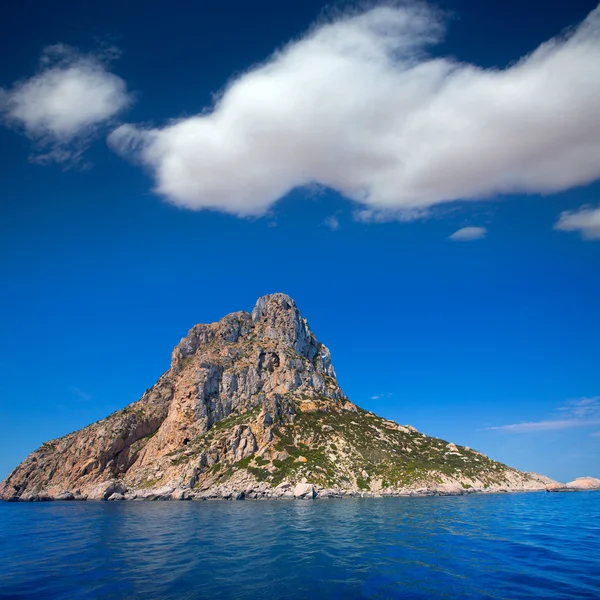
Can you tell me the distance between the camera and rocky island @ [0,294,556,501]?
456ft

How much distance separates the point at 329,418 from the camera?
7072 inches

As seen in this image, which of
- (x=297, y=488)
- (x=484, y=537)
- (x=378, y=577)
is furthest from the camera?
(x=297, y=488)

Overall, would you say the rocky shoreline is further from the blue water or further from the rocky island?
the blue water

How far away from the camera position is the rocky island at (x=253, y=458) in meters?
139

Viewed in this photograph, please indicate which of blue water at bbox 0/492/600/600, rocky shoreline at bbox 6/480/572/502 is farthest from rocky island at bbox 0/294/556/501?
blue water at bbox 0/492/600/600

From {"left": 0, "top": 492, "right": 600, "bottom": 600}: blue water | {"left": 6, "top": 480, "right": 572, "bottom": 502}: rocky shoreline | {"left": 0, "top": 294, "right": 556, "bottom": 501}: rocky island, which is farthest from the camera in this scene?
{"left": 0, "top": 294, "right": 556, "bottom": 501}: rocky island

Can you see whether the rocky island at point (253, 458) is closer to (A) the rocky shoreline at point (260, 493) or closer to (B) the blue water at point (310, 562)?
(A) the rocky shoreline at point (260, 493)

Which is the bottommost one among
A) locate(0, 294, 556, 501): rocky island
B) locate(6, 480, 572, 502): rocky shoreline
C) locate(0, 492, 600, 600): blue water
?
locate(0, 492, 600, 600): blue water

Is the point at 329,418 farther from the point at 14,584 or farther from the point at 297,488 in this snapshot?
the point at 14,584

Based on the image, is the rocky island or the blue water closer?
the blue water

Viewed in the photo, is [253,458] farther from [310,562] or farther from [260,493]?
[310,562]

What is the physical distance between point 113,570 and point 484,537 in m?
35.9

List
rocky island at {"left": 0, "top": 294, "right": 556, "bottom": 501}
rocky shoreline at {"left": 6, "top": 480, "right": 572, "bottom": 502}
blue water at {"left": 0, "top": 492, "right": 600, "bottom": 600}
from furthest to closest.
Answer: rocky island at {"left": 0, "top": 294, "right": 556, "bottom": 501} → rocky shoreline at {"left": 6, "top": 480, "right": 572, "bottom": 502} → blue water at {"left": 0, "top": 492, "right": 600, "bottom": 600}

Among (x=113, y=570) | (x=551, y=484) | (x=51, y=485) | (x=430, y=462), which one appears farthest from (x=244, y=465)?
(x=551, y=484)
